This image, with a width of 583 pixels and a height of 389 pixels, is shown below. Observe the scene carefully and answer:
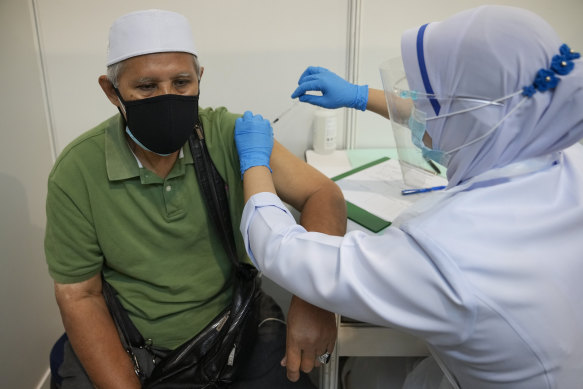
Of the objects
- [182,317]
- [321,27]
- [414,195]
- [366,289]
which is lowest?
[182,317]

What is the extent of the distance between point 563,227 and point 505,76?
10.8 inches

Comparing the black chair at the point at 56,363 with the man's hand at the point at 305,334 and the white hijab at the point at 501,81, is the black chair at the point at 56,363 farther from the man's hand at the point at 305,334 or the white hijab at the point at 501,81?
the white hijab at the point at 501,81

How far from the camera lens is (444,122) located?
0.83 m

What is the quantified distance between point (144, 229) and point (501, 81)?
90 centimetres

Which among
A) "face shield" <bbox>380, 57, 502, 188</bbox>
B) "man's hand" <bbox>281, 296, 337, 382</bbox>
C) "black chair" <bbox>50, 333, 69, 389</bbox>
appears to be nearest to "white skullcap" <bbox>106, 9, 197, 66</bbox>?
"face shield" <bbox>380, 57, 502, 188</bbox>

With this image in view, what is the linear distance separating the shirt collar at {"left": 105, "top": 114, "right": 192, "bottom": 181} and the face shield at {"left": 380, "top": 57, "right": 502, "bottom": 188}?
67cm

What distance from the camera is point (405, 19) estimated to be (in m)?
1.70

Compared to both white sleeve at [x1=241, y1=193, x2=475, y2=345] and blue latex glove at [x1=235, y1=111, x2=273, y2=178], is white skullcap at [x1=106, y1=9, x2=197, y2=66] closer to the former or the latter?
blue latex glove at [x1=235, y1=111, x2=273, y2=178]

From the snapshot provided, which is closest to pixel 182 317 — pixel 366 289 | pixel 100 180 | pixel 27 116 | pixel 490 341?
pixel 100 180

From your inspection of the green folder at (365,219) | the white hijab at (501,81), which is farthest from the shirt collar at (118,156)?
the white hijab at (501,81)

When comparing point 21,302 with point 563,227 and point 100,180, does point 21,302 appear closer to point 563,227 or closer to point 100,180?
point 100,180

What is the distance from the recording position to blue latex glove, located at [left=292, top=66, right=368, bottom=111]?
1.30 m

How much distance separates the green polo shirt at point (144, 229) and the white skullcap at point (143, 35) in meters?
0.21

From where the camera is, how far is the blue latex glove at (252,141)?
1.08 meters
